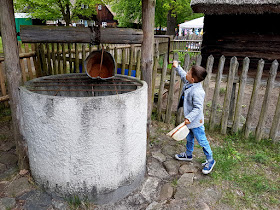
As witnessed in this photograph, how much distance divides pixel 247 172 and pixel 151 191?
1.38m

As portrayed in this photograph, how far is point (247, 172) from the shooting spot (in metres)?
3.10

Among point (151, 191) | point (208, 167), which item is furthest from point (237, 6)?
point (151, 191)

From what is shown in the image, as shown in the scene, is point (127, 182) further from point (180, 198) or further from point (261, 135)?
point (261, 135)

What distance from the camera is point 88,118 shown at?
84.4 inches

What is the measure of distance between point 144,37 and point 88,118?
1493mm

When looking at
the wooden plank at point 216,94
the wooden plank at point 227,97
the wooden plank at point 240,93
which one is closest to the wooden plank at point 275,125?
the wooden plank at point 240,93

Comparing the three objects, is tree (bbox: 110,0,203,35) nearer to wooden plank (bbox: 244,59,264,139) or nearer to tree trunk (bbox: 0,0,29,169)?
wooden plank (bbox: 244,59,264,139)

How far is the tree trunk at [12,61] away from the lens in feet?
8.07

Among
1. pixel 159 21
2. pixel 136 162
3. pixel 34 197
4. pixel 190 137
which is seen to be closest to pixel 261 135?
pixel 190 137

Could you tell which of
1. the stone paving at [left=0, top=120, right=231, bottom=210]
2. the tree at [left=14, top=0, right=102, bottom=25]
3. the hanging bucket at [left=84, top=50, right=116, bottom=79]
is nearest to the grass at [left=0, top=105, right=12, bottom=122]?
the stone paving at [left=0, top=120, right=231, bottom=210]

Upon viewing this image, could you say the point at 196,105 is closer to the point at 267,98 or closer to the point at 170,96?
the point at 170,96

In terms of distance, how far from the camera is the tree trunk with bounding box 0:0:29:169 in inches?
96.9

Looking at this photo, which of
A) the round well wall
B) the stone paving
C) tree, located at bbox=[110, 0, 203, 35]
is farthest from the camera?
tree, located at bbox=[110, 0, 203, 35]

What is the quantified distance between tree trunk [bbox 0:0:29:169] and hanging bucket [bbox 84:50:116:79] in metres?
0.83
